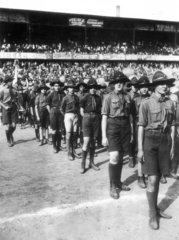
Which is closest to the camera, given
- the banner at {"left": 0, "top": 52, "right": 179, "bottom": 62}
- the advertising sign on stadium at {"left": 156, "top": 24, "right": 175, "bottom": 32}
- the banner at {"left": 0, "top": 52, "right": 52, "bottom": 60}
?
the banner at {"left": 0, "top": 52, "right": 52, "bottom": 60}

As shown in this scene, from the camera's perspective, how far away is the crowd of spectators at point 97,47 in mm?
27516

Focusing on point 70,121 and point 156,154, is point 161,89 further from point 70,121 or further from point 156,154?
point 70,121

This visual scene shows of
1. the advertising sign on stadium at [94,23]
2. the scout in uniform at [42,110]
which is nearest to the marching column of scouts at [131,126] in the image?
the scout in uniform at [42,110]

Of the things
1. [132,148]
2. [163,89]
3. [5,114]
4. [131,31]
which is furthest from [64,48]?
[163,89]

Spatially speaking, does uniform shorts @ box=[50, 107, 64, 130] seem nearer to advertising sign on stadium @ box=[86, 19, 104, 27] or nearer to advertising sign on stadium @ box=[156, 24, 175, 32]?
advertising sign on stadium @ box=[86, 19, 104, 27]

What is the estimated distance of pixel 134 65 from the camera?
30938 mm

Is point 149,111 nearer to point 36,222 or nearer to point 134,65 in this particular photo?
point 36,222

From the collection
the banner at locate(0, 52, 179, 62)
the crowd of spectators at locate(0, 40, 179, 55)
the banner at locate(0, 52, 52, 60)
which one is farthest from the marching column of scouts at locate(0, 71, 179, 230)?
the crowd of spectators at locate(0, 40, 179, 55)

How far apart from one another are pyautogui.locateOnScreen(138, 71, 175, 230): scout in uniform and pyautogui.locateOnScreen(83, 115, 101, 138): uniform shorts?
7.74 feet

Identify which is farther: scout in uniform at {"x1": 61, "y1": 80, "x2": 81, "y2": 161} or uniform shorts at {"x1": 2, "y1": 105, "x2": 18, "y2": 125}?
uniform shorts at {"x1": 2, "y1": 105, "x2": 18, "y2": 125}

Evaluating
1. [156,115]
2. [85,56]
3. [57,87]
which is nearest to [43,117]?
[57,87]

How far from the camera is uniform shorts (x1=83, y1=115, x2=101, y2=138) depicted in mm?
6547

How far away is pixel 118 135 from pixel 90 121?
152 centimetres

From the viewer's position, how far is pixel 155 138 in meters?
4.21
